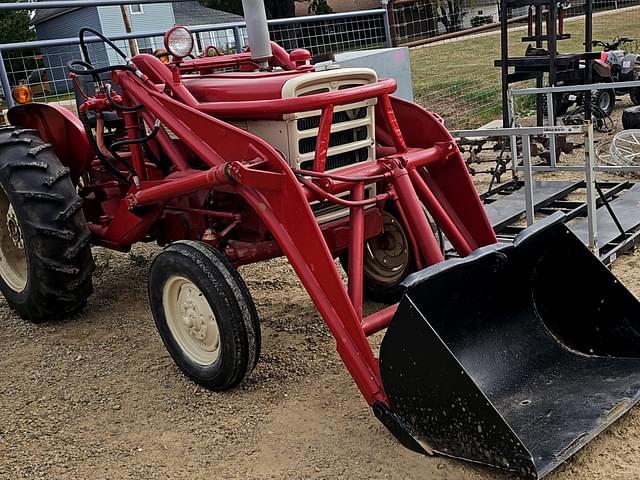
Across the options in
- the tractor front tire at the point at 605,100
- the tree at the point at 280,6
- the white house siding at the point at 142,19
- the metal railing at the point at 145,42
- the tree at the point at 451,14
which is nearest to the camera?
the metal railing at the point at 145,42

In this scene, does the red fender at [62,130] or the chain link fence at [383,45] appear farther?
the chain link fence at [383,45]

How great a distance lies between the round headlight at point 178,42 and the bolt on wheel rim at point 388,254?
1359 mm

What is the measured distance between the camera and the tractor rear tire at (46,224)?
408cm

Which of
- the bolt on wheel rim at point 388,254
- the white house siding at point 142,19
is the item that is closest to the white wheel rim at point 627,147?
the bolt on wheel rim at point 388,254

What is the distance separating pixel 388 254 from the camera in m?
4.30

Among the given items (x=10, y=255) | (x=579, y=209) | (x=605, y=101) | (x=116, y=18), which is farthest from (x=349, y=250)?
(x=116, y=18)

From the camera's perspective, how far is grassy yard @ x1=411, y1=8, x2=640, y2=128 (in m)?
10.8

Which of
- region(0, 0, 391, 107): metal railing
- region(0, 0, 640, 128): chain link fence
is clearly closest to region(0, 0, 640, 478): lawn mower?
region(0, 0, 391, 107): metal railing

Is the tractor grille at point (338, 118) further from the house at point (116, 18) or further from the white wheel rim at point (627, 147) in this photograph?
the house at point (116, 18)

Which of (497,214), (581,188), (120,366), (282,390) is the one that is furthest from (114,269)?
(581,188)

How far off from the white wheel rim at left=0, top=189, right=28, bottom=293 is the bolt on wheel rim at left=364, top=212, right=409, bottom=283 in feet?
7.00

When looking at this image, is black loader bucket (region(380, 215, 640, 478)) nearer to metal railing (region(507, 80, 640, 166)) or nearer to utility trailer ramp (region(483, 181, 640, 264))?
utility trailer ramp (region(483, 181, 640, 264))

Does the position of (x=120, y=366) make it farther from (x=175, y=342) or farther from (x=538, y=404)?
(x=538, y=404)

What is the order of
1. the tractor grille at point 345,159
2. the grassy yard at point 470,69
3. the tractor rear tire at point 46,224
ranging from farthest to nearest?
the grassy yard at point 470,69
the tractor rear tire at point 46,224
the tractor grille at point 345,159
